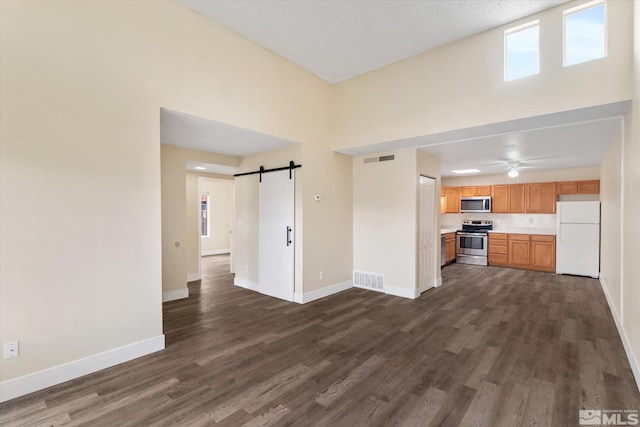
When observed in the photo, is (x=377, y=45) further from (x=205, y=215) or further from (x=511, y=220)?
(x=205, y=215)

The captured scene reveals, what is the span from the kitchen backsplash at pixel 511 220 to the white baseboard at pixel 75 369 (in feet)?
28.4

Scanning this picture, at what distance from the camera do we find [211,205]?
34.1 ft

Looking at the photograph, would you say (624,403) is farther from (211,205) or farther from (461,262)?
(211,205)

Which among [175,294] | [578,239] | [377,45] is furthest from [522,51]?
[175,294]

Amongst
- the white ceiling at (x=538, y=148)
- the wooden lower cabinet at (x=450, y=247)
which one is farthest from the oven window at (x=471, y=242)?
the white ceiling at (x=538, y=148)

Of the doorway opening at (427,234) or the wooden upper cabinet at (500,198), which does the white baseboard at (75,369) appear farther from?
the wooden upper cabinet at (500,198)

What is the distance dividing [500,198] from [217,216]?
9.09 m

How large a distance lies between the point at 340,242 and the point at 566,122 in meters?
3.65

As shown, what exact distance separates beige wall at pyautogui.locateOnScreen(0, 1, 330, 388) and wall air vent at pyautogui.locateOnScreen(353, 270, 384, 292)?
355 cm

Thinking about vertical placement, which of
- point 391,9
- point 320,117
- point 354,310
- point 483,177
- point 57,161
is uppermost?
point 391,9

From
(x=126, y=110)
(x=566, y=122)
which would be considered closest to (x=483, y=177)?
(x=566, y=122)

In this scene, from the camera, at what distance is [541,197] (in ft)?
24.2

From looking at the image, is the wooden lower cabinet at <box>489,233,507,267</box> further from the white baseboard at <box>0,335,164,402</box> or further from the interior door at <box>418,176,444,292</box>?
the white baseboard at <box>0,335,164,402</box>

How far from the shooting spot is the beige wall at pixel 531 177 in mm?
7008
